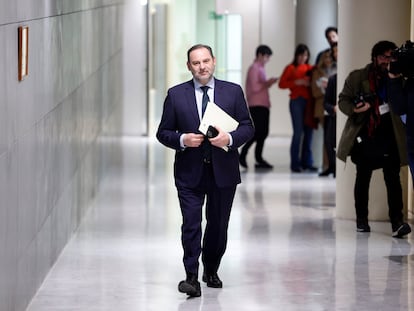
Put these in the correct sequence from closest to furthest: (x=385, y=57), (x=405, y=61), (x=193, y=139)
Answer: (x=193, y=139) → (x=405, y=61) → (x=385, y=57)

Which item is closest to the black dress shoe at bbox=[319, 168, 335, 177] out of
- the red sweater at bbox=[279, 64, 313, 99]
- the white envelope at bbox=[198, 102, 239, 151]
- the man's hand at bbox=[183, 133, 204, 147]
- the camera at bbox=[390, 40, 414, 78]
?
the red sweater at bbox=[279, 64, 313, 99]

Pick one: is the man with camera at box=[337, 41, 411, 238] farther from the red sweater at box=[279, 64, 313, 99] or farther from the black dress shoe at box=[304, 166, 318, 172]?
the black dress shoe at box=[304, 166, 318, 172]

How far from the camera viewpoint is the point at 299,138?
57.9ft

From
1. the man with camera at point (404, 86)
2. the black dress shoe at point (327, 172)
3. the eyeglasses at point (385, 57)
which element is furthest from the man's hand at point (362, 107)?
the black dress shoe at point (327, 172)

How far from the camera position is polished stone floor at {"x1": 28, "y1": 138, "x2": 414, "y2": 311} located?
841cm

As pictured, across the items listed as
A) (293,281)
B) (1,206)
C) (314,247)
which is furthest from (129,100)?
(1,206)

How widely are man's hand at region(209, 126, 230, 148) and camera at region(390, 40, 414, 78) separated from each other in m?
2.24

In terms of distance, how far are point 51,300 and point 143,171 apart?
8757mm

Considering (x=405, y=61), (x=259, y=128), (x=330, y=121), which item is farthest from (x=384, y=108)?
(x=259, y=128)

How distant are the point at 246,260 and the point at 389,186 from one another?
1.80 metres

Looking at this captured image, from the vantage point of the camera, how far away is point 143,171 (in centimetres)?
1714

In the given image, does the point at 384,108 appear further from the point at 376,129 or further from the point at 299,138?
the point at 299,138

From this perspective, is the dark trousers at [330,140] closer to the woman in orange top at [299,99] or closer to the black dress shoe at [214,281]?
the woman in orange top at [299,99]

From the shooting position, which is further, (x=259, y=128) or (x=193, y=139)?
(x=259, y=128)
